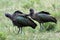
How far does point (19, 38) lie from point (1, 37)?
498 mm

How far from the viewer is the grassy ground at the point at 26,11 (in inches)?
360

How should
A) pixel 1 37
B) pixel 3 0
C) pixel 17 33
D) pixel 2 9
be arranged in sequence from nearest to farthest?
pixel 1 37 → pixel 17 33 → pixel 2 9 → pixel 3 0

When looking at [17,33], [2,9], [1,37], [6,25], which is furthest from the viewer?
[2,9]

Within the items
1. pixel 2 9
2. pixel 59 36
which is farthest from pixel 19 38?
pixel 2 9

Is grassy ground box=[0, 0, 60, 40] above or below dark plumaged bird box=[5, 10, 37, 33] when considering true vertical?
below

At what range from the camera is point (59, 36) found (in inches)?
368

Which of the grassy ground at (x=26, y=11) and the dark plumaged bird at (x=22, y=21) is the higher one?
the dark plumaged bird at (x=22, y=21)

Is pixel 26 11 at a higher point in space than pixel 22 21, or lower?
lower

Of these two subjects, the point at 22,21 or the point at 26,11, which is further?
the point at 26,11

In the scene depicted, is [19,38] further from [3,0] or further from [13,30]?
[3,0]

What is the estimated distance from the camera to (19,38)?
9.05 m

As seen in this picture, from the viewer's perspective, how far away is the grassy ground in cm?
913

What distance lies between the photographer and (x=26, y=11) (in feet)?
40.1

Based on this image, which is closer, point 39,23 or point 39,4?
point 39,23
